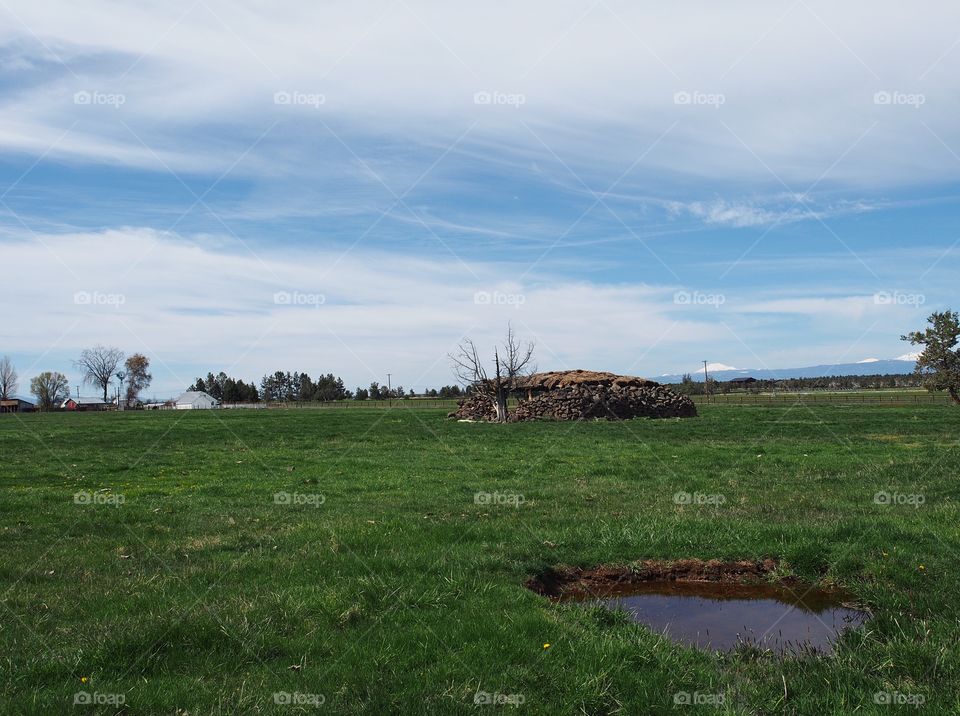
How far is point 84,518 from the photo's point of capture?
486 inches

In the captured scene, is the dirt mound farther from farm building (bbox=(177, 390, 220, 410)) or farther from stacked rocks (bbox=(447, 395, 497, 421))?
farm building (bbox=(177, 390, 220, 410))

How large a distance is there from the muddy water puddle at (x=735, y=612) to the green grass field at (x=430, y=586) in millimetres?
394

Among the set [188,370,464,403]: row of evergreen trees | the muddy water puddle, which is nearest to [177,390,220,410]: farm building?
[188,370,464,403]: row of evergreen trees

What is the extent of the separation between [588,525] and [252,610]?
5.86m

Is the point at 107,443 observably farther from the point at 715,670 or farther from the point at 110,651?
the point at 715,670

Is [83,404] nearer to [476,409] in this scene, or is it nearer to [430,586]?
[476,409]

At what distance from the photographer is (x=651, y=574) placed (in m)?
9.44

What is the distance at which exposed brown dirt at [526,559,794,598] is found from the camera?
9.01 m

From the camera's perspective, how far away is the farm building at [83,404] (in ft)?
502

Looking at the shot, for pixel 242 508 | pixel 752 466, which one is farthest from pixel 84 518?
pixel 752 466

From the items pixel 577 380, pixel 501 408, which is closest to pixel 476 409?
pixel 501 408

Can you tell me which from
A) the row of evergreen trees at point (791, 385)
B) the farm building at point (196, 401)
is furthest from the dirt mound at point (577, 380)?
the farm building at point (196, 401)

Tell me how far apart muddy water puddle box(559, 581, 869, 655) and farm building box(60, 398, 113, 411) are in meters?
162

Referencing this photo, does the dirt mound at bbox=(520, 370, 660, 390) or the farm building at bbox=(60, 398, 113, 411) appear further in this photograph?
the farm building at bbox=(60, 398, 113, 411)
